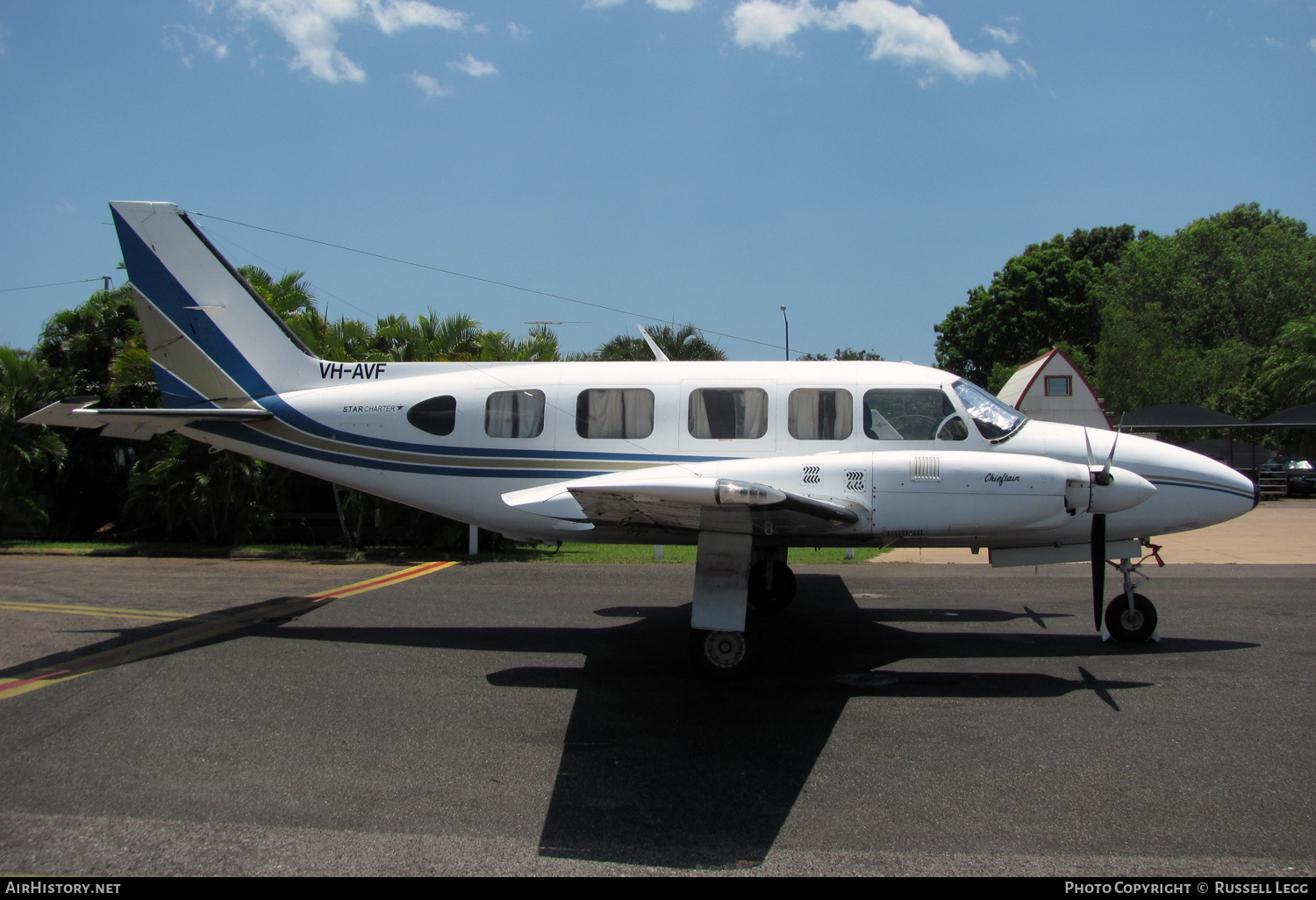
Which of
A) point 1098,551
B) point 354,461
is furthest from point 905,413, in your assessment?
point 354,461

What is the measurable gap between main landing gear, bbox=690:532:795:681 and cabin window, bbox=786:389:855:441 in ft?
5.64

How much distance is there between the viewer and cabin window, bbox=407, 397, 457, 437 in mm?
8383

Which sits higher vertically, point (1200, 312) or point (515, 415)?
point (1200, 312)

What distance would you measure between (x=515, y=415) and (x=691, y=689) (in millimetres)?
3461

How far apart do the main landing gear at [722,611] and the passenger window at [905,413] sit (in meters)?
2.08

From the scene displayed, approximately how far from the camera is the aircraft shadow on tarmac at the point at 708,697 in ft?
13.2

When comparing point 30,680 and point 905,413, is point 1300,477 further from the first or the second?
point 30,680

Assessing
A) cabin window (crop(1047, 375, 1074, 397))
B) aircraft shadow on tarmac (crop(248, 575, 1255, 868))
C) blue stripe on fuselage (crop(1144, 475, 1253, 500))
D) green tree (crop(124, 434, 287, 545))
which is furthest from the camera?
cabin window (crop(1047, 375, 1074, 397))

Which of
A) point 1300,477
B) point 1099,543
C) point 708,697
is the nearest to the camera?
point 708,697

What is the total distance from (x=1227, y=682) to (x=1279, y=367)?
33026 mm

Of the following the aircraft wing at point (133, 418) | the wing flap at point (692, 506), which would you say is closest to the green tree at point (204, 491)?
the aircraft wing at point (133, 418)

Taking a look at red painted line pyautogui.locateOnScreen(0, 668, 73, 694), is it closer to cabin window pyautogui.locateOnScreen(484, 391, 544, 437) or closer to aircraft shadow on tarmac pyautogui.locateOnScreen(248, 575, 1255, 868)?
aircraft shadow on tarmac pyautogui.locateOnScreen(248, 575, 1255, 868)

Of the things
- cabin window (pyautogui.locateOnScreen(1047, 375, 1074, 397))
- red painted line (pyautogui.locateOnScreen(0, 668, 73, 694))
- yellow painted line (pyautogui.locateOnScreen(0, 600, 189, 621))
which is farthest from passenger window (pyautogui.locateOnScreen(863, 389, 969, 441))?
cabin window (pyautogui.locateOnScreen(1047, 375, 1074, 397))

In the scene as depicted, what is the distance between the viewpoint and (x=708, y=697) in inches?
242
